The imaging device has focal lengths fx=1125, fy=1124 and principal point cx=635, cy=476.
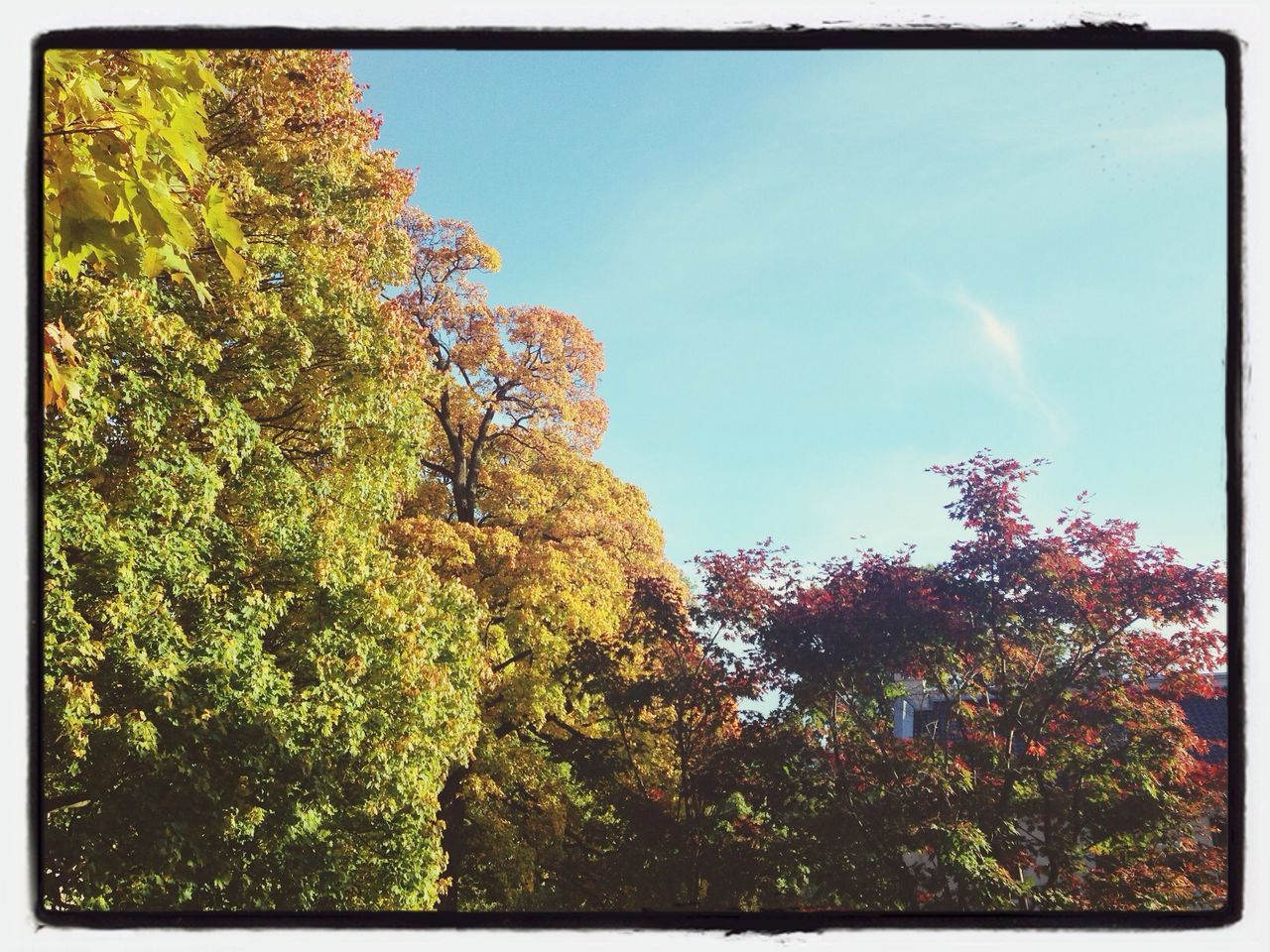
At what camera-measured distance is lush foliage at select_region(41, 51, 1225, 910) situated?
5.38m

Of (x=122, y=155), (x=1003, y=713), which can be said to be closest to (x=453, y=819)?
(x=1003, y=713)

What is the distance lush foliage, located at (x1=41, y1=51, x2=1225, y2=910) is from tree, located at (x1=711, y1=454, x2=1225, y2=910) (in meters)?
0.02

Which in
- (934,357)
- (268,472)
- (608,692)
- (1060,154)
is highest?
(1060,154)

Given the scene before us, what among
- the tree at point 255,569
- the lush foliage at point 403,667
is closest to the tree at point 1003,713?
the lush foliage at point 403,667

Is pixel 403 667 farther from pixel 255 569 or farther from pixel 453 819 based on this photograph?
pixel 453 819

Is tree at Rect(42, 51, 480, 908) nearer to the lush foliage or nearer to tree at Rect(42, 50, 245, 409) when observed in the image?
the lush foliage

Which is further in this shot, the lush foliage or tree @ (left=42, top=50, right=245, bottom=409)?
the lush foliage

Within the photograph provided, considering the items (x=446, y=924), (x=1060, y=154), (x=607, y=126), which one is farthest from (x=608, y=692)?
(x=446, y=924)

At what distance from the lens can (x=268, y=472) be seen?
6270mm

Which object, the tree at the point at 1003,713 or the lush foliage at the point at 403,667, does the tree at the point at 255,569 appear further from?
the tree at the point at 1003,713

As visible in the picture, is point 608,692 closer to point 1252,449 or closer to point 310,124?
point 310,124

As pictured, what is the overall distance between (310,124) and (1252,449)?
6.60 metres

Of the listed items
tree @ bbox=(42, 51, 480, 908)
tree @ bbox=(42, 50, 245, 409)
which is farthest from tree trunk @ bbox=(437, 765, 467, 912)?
tree @ bbox=(42, 50, 245, 409)
